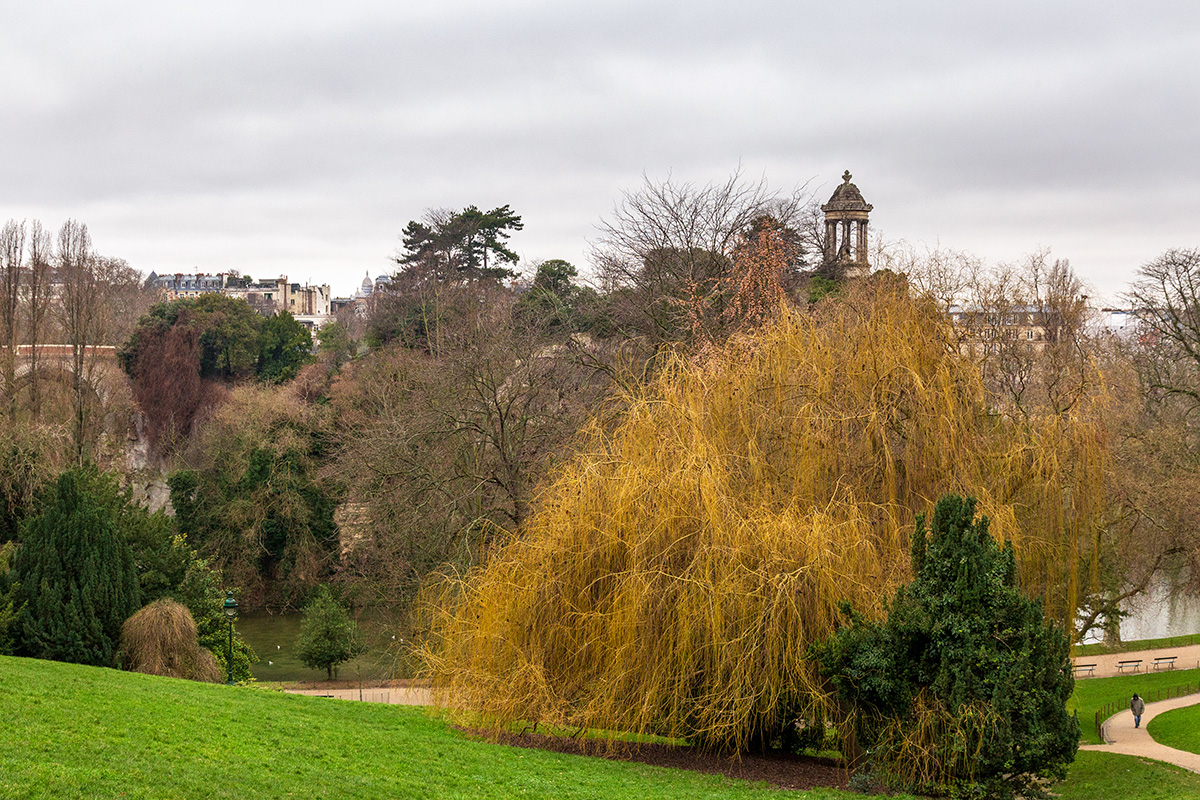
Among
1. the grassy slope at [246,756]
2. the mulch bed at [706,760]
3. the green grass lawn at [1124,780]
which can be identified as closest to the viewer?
the grassy slope at [246,756]

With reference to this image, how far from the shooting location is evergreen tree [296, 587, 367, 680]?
2956cm

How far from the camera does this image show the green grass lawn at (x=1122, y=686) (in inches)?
1088

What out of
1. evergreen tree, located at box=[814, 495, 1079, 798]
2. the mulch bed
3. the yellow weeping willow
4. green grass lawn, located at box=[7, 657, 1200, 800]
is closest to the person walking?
green grass lawn, located at box=[7, 657, 1200, 800]

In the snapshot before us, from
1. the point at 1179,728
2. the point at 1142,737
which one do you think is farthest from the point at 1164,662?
the point at 1142,737

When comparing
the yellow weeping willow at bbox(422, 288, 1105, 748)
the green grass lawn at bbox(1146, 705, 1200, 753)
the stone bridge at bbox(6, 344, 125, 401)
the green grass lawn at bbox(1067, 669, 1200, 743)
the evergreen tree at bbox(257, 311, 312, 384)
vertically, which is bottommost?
the green grass lawn at bbox(1067, 669, 1200, 743)

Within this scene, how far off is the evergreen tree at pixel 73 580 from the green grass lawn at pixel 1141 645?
30168mm

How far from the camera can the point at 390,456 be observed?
27.5 meters

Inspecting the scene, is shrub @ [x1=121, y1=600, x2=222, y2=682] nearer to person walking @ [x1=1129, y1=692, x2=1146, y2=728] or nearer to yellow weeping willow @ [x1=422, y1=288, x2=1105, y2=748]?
yellow weeping willow @ [x1=422, y1=288, x2=1105, y2=748]

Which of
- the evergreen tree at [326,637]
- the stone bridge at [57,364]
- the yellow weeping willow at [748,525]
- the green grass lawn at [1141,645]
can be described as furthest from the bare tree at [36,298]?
the green grass lawn at [1141,645]

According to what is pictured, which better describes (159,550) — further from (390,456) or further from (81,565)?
(390,456)

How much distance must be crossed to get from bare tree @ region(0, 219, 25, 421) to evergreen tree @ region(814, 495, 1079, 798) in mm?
30628

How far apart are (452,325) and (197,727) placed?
2716 cm

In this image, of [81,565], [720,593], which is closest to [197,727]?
Result: [720,593]

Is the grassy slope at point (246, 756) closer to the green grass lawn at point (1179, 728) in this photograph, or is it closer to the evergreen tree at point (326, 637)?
the evergreen tree at point (326, 637)
